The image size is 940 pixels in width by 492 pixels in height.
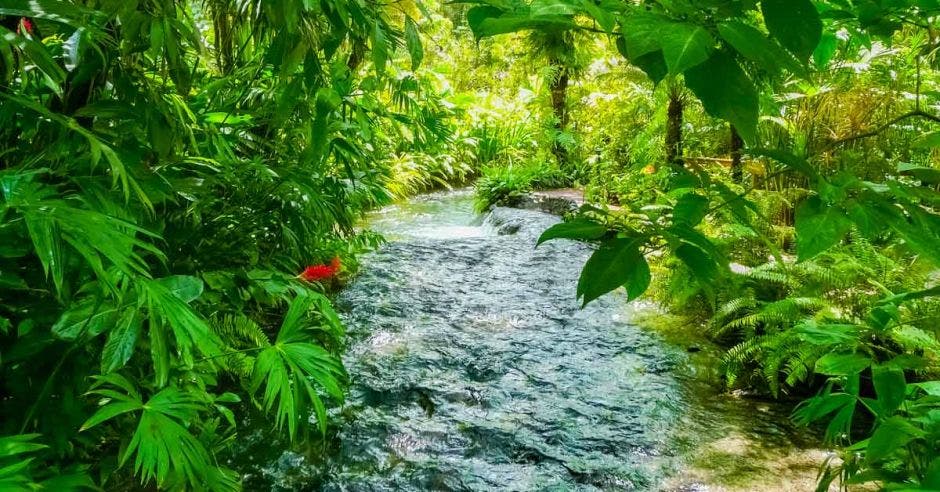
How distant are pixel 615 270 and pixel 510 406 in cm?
267

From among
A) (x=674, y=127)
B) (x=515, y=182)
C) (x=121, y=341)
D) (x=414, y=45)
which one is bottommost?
(x=121, y=341)

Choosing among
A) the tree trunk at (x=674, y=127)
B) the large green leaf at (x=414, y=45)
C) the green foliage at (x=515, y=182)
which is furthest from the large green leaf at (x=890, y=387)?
the green foliage at (x=515, y=182)

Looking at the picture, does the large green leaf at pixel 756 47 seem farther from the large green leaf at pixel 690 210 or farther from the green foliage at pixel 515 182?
the green foliage at pixel 515 182

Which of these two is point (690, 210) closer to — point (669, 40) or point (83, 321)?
point (669, 40)

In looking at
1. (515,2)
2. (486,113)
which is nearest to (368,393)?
(515,2)

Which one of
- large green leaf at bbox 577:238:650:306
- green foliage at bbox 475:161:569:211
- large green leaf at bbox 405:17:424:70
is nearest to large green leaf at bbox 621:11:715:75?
large green leaf at bbox 577:238:650:306

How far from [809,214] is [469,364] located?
3.11 m

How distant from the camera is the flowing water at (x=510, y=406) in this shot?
2.53 meters

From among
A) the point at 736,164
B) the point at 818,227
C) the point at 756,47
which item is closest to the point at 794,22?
the point at 756,47

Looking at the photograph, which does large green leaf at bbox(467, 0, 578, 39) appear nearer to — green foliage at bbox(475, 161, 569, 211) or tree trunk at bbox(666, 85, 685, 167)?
tree trunk at bbox(666, 85, 685, 167)

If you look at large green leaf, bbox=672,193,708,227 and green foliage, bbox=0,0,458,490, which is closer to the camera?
large green leaf, bbox=672,193,708,227

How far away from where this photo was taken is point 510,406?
123 inches

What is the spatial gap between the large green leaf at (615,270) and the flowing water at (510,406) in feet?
6.95

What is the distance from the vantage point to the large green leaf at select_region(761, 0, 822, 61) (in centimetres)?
47
